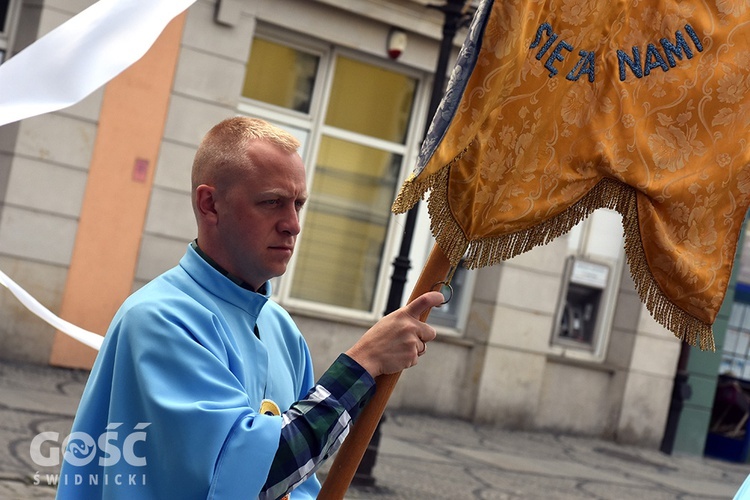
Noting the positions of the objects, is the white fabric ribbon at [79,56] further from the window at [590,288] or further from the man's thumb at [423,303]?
the window at [590,288]

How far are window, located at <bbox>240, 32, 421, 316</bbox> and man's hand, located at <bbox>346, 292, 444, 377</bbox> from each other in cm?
956

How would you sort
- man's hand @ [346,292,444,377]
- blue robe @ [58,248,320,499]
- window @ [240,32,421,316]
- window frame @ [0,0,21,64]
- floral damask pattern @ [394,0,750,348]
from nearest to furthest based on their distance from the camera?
blue robe @ [58,248,320,499], man's hand @ [346,292,444,377], floral damask pattern @ [394,0,750,348], window frame @ [0,0,21,64], window @ [240,32,421,316]

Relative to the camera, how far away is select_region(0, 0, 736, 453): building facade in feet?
33.9

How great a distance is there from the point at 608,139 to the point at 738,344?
14177mm

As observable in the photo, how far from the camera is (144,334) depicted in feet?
7.02

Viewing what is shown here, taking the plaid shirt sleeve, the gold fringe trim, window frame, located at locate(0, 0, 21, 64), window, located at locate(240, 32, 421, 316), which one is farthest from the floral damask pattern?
window, located at locate(240, 32, 421, 316)

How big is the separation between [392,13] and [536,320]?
13.5 feet

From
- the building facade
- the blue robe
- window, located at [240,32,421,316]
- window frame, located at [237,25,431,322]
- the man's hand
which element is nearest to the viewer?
the blue robe

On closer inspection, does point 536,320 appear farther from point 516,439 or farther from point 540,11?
point 540,11

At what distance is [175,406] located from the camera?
2068 mm

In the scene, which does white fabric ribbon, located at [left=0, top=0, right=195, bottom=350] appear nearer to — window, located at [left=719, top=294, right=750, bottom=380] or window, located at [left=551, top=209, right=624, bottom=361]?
window, located at [left=551, top=209, right=624, bottom=361]

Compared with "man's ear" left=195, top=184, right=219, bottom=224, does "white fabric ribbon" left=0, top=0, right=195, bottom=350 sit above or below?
above

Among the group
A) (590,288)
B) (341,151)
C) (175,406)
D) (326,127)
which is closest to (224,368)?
(175,406)

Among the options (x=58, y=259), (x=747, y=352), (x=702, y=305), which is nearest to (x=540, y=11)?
(x=702, y=305)
